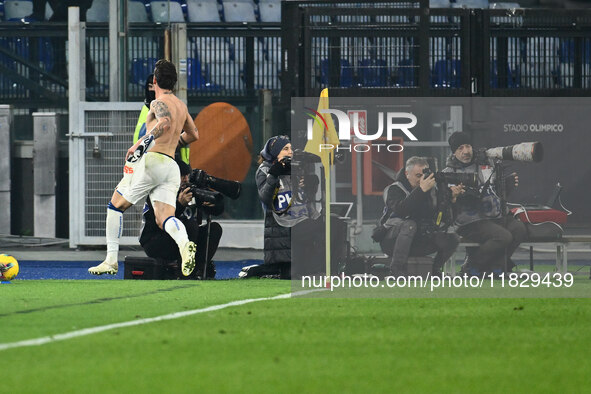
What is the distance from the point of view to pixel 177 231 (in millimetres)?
11070

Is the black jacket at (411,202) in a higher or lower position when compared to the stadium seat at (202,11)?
lower

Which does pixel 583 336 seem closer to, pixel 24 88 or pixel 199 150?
pixel 199 150

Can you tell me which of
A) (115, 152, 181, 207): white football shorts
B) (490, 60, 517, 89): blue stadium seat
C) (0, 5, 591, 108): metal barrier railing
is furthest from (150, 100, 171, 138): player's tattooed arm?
(490, 60, 517, 89): blue stadium seat

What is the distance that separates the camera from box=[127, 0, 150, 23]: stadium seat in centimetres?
1905

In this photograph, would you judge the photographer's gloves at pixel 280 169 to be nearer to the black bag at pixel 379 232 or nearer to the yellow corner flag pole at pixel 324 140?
the yellow corner flag pole at pixel 324 140

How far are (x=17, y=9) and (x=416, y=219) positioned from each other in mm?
12814

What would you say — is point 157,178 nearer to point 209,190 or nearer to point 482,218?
point 209,190

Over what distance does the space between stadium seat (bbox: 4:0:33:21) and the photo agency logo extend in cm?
1119

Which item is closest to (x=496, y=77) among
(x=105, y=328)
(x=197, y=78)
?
(x=197, y=78)

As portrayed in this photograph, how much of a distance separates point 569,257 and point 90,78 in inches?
401

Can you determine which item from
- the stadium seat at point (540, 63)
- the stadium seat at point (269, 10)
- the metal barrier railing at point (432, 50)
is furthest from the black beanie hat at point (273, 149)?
the stadium seat at point (269, 10)

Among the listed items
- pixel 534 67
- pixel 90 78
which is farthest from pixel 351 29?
pixel 90 78

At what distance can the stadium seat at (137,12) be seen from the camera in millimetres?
19048

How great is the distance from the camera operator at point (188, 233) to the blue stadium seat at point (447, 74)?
10.1 feet
